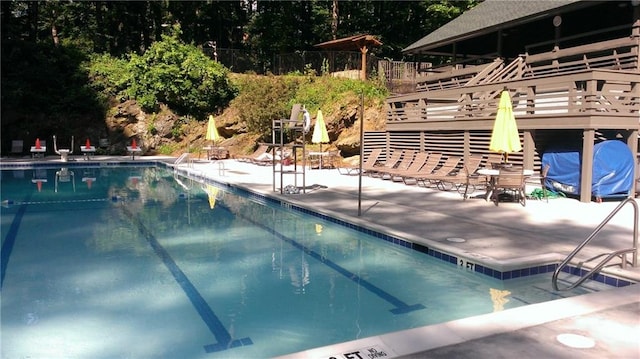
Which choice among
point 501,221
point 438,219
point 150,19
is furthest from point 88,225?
point 150,19

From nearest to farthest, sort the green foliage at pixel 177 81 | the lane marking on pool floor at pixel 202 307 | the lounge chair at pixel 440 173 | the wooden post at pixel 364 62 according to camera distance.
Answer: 1. the lane marking on pool floor at pixel 202 307
2. the lounge chair at pixel 440 173
3. the wooden post at pixel 364 62
4. the green foliage at pixel 177 81

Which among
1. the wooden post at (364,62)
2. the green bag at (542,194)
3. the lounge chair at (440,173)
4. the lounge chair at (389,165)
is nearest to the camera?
the green bag at (542,194)

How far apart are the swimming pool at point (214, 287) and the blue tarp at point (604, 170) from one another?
6.00 meters

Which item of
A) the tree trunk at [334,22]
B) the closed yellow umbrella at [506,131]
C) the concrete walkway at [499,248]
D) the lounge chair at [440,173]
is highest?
the tree trunk at [334,22]

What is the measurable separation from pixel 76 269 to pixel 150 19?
32.4 metres

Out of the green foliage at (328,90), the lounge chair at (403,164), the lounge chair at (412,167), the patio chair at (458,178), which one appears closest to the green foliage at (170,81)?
the green foliage at (328,90)

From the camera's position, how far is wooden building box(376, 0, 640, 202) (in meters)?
10.8

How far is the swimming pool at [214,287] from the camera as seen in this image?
4.36 meters

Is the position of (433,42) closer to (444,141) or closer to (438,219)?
(444,141)

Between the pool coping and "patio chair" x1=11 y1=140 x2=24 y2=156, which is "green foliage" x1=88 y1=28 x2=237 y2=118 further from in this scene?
the pool coping

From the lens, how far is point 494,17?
58.6 ft

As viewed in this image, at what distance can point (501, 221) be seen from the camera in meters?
8.30

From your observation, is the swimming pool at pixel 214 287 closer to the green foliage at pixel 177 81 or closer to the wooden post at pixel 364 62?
the green foliage at pixel 177 81

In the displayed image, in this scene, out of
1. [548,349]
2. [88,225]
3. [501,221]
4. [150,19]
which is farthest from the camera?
[150,19]
